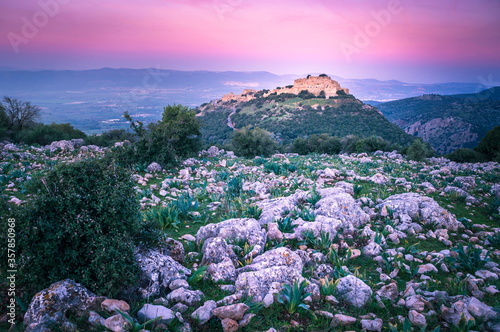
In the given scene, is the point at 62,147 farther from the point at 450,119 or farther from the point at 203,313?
the point at 450,119

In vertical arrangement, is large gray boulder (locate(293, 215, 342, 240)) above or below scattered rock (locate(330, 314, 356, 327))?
above

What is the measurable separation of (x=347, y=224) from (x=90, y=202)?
16.3 ft

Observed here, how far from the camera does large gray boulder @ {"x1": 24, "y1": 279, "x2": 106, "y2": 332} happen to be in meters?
2.55

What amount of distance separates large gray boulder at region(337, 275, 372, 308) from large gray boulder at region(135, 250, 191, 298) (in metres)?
2.24

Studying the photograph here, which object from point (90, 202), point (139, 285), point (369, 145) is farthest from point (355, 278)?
point (369, 145)

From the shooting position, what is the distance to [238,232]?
491 centimetres

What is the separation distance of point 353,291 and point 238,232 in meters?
2.23

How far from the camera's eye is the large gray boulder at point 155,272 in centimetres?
330

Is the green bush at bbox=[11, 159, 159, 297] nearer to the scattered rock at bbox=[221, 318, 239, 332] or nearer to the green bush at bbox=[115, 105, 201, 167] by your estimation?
the scattered rock at bbox=[221, 318, 239, 332]

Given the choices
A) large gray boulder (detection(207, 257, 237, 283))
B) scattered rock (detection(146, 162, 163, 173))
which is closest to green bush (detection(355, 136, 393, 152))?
scattered rock (detection(146, 162, 163, 173))

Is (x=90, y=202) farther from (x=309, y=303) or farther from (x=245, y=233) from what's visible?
(x=309, y=303)

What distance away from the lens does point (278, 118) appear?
76.2 m

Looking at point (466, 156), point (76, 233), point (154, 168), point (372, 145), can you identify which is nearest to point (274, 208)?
point (76, 233)

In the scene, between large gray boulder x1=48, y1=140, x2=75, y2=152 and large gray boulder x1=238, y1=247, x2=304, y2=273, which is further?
large gray boulder x1=48, y1=140, x2=75, y2=152
